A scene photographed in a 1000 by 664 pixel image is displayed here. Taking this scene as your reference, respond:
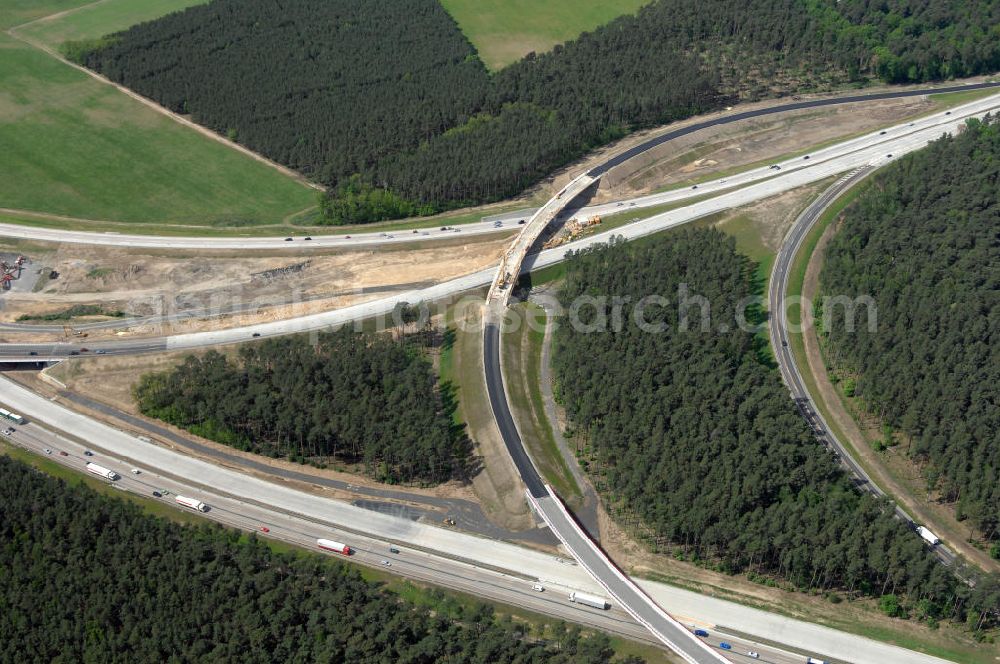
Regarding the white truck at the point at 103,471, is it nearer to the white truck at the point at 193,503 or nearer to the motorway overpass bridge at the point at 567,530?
the white truck at the point at 193,503

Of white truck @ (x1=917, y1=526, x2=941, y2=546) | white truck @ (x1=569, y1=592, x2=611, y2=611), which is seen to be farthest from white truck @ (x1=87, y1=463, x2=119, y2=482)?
white truck @ (x1=917, y1=526, x2=941, y2=546)

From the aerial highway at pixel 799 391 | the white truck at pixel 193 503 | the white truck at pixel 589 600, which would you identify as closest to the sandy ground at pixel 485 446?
the white truck at pixel 589 600

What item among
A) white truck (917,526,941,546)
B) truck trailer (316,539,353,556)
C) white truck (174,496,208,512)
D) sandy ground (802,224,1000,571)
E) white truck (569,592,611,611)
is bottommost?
white truck (569,592,611,611)

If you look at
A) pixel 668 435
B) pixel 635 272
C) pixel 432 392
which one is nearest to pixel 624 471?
pixel 668 435

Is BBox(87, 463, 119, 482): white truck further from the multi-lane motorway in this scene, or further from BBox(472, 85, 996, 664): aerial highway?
BBox(472, 85, 996, 664): aerial highway

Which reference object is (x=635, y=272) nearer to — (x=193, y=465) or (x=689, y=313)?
(x=689, y=313)

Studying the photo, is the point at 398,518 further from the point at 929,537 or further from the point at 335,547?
the point at 929,537
